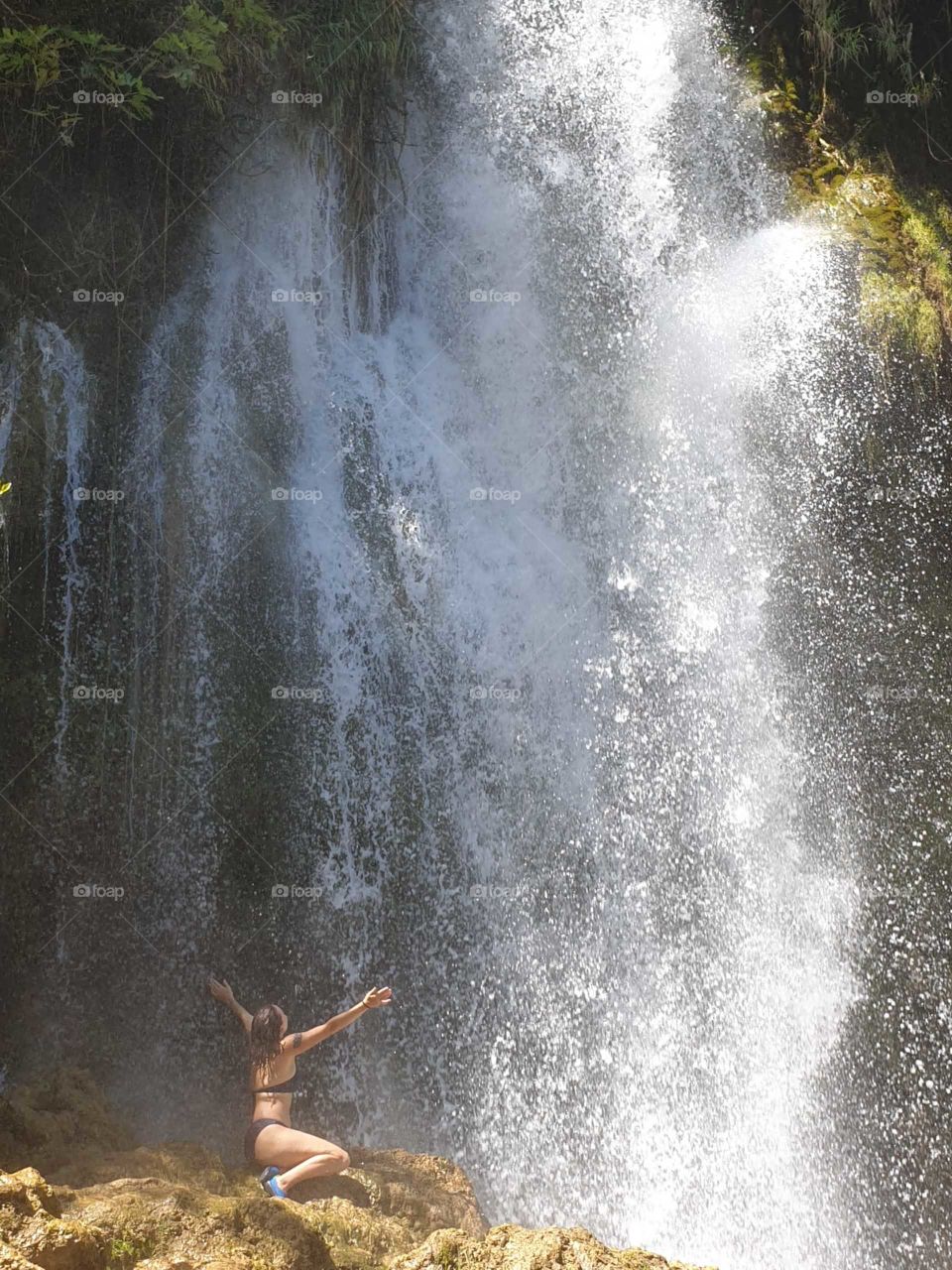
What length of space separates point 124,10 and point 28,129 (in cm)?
97

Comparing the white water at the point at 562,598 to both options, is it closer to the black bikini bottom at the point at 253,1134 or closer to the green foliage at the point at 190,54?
the green foliage at the point at 190,54

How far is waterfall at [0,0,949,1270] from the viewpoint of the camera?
5.82 metres

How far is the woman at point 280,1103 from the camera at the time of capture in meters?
4.80

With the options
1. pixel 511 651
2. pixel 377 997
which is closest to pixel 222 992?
pixel 377 997

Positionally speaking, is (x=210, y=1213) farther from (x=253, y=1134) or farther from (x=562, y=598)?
(x=562, y=598)

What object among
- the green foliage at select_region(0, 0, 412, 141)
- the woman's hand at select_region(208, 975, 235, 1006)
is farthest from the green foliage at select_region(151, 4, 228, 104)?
the woman's hand at select_region(208, 975, 235, 1006)

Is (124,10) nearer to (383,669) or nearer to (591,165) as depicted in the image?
(591,165)

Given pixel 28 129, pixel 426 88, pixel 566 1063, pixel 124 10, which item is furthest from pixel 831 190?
pixel 566 1063

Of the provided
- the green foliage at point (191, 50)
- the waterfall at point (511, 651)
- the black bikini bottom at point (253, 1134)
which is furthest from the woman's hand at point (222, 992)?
the green foliage at point (191, 50)

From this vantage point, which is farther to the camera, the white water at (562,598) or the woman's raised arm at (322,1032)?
the white water at (562,598)

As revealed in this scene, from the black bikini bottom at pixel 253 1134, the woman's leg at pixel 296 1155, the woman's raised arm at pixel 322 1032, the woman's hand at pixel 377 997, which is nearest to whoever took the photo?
the woman's leg at pixel 296 1155

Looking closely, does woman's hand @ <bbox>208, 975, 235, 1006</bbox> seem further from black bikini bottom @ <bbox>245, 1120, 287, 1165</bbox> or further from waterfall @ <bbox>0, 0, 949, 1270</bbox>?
black bikini bottom @ <bbox>245, 1120, 287, 1165</bbox>

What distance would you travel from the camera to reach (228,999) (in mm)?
5723

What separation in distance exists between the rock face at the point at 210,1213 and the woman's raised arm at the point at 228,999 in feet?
2.39
